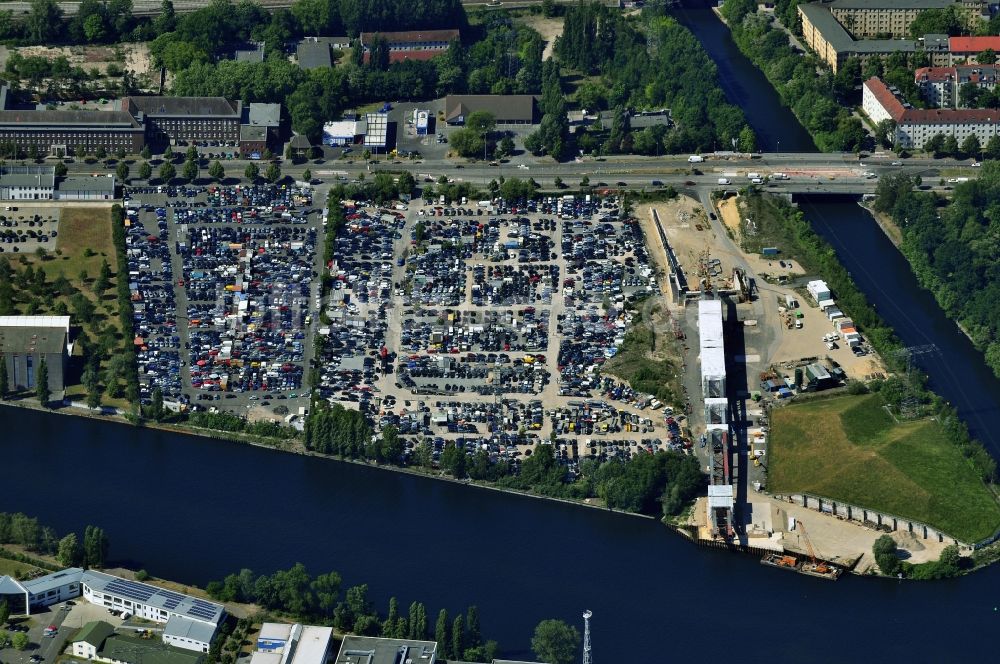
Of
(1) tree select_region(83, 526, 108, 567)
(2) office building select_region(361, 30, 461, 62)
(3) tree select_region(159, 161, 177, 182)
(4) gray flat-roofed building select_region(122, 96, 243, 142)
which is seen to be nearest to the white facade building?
(2) office building select_region(361, 30, 461, 62)

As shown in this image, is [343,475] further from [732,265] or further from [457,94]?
[457,94]

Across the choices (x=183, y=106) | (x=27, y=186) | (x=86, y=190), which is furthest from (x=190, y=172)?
(x=27, y=186)

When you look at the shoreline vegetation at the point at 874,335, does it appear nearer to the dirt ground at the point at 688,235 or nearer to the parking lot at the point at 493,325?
the dirt ground at the point at 688,235

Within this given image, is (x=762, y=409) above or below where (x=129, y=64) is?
below

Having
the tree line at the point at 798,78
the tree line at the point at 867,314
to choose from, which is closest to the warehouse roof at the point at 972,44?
the tree line at the point at 798,78

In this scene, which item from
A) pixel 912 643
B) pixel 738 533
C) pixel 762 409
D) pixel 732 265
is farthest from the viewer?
pixel 732 265

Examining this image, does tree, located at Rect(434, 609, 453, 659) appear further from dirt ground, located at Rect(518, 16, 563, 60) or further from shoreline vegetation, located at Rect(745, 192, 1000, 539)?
dirt ground, located at Rect(518, 16, 563, 60)

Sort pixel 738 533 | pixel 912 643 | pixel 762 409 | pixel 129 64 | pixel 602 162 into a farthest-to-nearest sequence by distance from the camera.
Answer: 1. pixel 129 64
2. pixel 602 162
3. pixel 762 409
4. pixel 738 533
5. pixel 912 643

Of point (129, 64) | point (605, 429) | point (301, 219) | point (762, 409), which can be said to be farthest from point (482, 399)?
point (129, 64)
